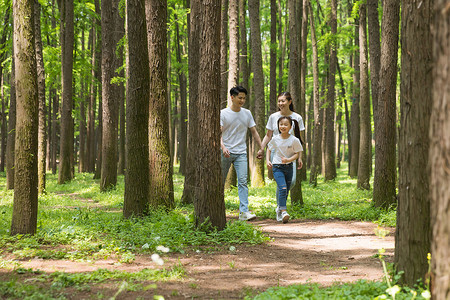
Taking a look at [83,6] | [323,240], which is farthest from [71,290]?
[83,6]

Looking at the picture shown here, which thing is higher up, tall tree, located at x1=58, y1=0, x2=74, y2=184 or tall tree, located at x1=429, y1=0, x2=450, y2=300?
tall tree, located at x1=58, y1=0, x2=74, y2=184

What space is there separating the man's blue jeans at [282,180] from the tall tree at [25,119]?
4.44 metres

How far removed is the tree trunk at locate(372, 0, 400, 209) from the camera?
28.1 feet

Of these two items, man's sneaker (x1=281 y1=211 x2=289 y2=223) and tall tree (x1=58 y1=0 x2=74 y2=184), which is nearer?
man's sneaker (x1=281 y1=211 x2=289 y2=223)

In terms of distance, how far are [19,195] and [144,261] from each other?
227cm

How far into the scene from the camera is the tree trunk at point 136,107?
7574 millimetres

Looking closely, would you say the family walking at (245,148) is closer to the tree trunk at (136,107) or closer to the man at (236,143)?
the man at (236,143)

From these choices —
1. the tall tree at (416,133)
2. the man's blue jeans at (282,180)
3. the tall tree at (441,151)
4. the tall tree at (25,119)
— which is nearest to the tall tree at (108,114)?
the man's blue jeans at (282,180)

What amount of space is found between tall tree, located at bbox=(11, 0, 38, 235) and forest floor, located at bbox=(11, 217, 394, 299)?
1.21 m

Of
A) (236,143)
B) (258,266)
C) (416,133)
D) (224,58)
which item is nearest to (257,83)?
(224,58)

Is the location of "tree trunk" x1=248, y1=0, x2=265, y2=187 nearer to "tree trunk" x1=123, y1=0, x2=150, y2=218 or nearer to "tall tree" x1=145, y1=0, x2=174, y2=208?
"tall tree" x1=145, y1=0, x2=174, y2=208

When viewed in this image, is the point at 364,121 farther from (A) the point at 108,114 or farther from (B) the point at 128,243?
(B) the point at 128,243

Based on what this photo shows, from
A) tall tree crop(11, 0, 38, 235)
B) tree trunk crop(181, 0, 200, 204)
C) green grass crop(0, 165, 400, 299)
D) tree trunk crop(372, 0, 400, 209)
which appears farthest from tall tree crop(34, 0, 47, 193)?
tree trunk crop(372, 0, 400, 209)

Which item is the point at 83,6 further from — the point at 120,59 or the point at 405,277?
the point at 405,277
